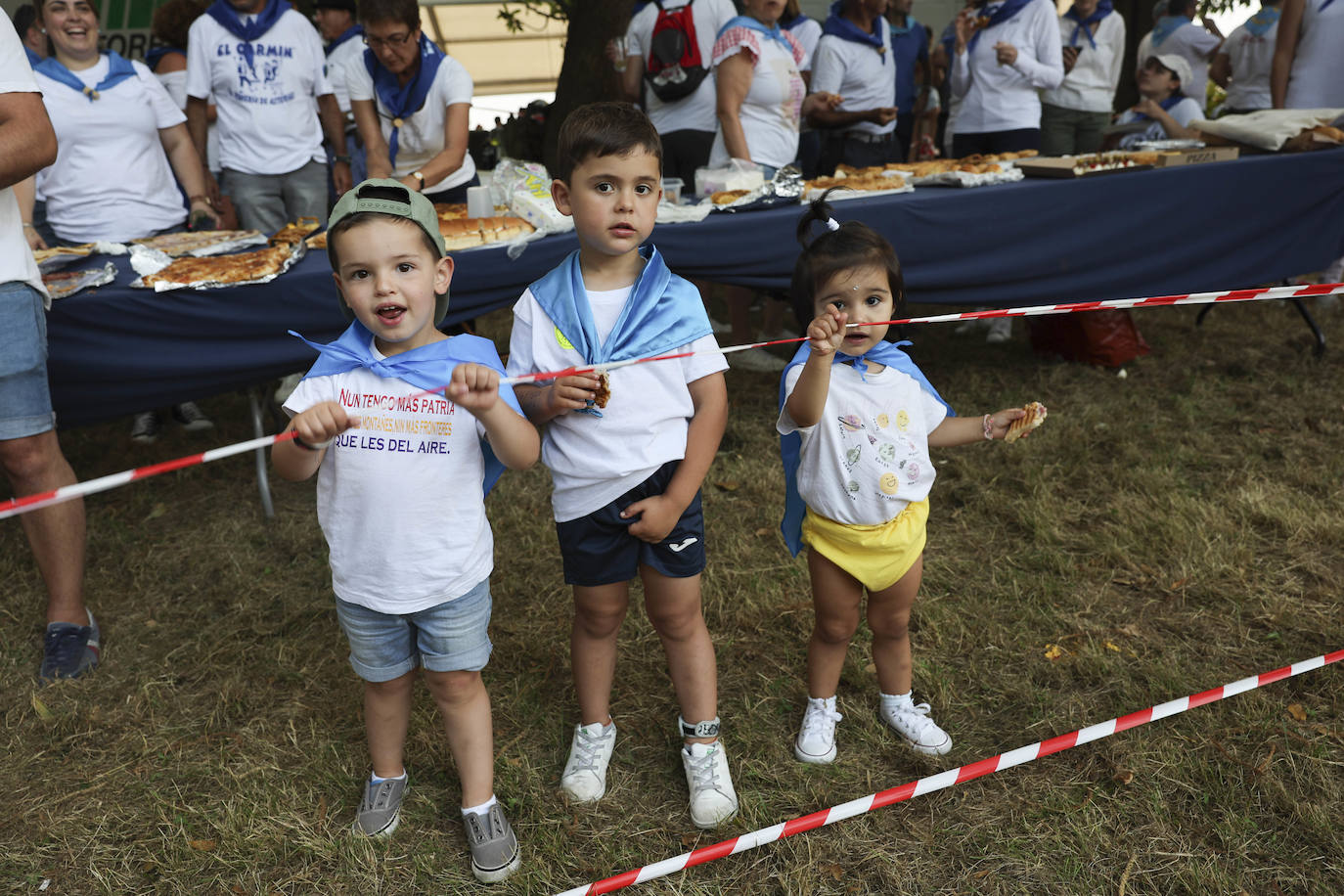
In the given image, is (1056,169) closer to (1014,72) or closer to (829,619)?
(1014,72)

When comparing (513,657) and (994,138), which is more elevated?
(994,138)

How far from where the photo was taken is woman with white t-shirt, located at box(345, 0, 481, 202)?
396 cm

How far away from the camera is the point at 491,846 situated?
77.0 inches

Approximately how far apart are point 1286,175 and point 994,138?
5.27 ft

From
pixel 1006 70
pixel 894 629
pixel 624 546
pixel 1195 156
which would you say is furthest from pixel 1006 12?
pixel 624 546

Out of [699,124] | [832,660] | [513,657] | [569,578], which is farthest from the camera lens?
[699,124]

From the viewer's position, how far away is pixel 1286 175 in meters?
4.32

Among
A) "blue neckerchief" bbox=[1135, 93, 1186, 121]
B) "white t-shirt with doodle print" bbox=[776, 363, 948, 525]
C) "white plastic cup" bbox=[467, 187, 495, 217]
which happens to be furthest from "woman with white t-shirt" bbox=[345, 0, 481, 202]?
"blue neckerchief" bbox=[1135, 93, 1186, 121]

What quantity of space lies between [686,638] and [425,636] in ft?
1.86

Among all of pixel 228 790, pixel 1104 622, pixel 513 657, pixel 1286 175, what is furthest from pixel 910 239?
pixel 228 790

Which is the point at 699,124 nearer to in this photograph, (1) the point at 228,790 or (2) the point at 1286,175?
(2) the point at 1286,175

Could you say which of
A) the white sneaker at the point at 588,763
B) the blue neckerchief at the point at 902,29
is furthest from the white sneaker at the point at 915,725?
the blue neckerchief at the point at 902,29

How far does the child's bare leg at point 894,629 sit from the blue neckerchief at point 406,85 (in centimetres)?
310

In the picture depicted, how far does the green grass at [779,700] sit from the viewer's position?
1.98 metres
